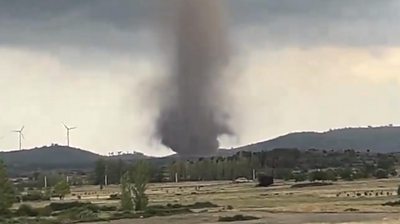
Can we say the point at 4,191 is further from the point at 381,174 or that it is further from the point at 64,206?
the point at 381,174

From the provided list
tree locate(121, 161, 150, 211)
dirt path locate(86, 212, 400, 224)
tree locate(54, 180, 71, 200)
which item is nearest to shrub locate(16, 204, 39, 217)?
tree locate(121, 161, 150, 211)

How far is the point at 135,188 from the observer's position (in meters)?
92.6

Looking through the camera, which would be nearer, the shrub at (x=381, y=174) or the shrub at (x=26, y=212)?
the shrub at (x=26, y=212)

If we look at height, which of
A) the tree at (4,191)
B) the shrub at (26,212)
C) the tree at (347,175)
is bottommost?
the shrub at (26,212)

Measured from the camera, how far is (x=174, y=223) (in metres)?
67.8

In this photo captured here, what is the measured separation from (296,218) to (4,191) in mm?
39644

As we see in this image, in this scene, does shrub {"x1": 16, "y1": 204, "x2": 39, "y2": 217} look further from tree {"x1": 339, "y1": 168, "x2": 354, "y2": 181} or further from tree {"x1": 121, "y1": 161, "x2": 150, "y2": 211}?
tree {"x1": 339, "y1": 168, "x2": 354, "y2": 181}

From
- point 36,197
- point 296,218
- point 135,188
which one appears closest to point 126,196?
point 135,188

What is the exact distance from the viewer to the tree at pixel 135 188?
303 ft

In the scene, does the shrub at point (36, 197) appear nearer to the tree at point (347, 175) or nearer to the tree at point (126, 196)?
the tree at point (126, 196)

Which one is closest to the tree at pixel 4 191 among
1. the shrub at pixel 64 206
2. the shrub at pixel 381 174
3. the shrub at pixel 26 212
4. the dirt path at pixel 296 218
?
the shrub at pixel 26 212

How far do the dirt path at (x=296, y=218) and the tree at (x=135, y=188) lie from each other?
590 inches

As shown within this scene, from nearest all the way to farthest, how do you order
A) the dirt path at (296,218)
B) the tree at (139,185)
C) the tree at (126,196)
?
1. the dirt path at (296,218)
2. the tree at (126,196)
3. the tree at (139,185)

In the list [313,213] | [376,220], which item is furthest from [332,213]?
[376,220]
